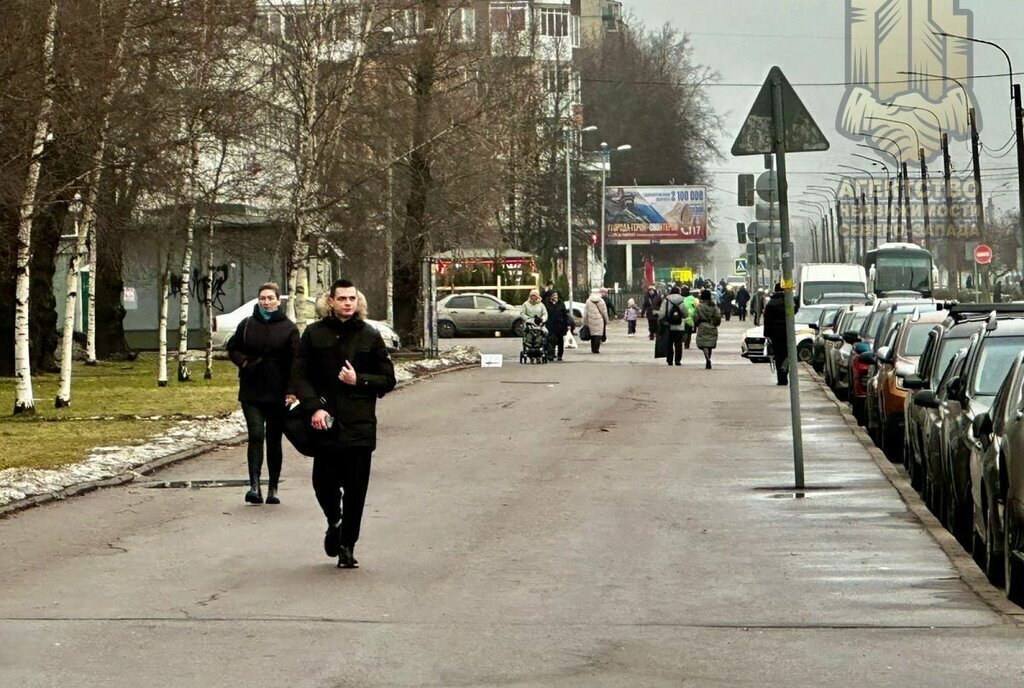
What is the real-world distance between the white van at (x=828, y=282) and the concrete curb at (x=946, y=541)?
115 feet

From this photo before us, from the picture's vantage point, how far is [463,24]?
45.9 meters

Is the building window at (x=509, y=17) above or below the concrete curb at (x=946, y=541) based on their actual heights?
above

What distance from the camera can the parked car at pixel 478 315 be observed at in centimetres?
6500

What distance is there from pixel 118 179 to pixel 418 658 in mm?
20064

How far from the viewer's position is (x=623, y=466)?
18.3 metres

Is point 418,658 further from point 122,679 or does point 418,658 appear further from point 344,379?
point 344,379

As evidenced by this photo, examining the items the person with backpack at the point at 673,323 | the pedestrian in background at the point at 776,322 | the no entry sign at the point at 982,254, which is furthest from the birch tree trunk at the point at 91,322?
the no entry sign at the point at 982,254

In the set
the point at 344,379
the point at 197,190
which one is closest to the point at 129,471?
the point at 344,379

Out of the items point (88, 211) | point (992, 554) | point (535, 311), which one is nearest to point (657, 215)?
point (535, 311)

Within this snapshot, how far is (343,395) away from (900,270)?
200 feet

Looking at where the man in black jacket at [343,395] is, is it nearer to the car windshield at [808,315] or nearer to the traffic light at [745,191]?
the traffic light at [745,191]

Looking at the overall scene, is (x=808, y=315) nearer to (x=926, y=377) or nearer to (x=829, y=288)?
(x=829, y=288)

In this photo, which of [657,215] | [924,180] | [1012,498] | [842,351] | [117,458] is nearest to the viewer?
[1012,498]

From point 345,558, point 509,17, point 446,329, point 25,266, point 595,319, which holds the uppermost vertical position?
point 509,17
